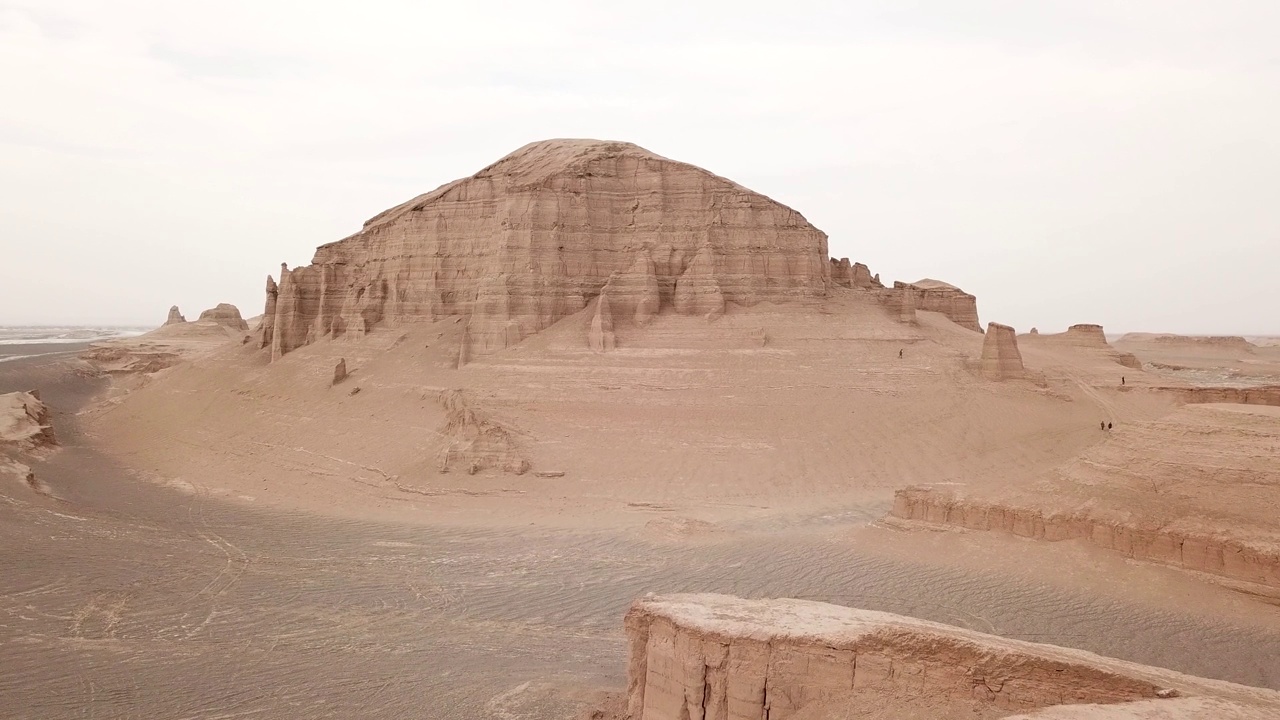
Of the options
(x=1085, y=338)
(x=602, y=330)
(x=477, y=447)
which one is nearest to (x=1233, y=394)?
(x=602, y=330)

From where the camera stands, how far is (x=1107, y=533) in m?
14.5

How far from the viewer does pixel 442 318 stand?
33.3 m

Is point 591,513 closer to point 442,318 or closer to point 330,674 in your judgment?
point 330,674

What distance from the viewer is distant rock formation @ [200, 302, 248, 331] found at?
68.9 m

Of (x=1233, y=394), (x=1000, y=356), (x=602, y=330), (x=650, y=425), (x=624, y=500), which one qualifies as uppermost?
(x=602, y=330)

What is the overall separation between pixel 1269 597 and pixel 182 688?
53.5 ft

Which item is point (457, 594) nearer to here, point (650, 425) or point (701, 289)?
point (650, 425)

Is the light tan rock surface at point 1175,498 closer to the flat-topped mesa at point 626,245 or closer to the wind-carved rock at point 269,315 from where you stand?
the flat-topped mesa at point 626,245

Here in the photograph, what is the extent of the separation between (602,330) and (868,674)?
20.7 m

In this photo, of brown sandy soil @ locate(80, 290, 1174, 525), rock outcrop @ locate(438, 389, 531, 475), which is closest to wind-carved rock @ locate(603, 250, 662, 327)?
brown sandy soil @ locate(80, 290, 1174, 525)

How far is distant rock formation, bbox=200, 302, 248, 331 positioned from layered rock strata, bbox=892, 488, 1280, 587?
65.0 meters

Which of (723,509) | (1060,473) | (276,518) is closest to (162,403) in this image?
(276,518)

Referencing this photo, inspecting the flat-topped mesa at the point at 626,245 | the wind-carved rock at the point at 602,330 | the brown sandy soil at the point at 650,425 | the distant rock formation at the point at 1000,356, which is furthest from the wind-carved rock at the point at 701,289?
the distant rock formation at the point at 1000,356

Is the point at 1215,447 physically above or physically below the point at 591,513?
above
